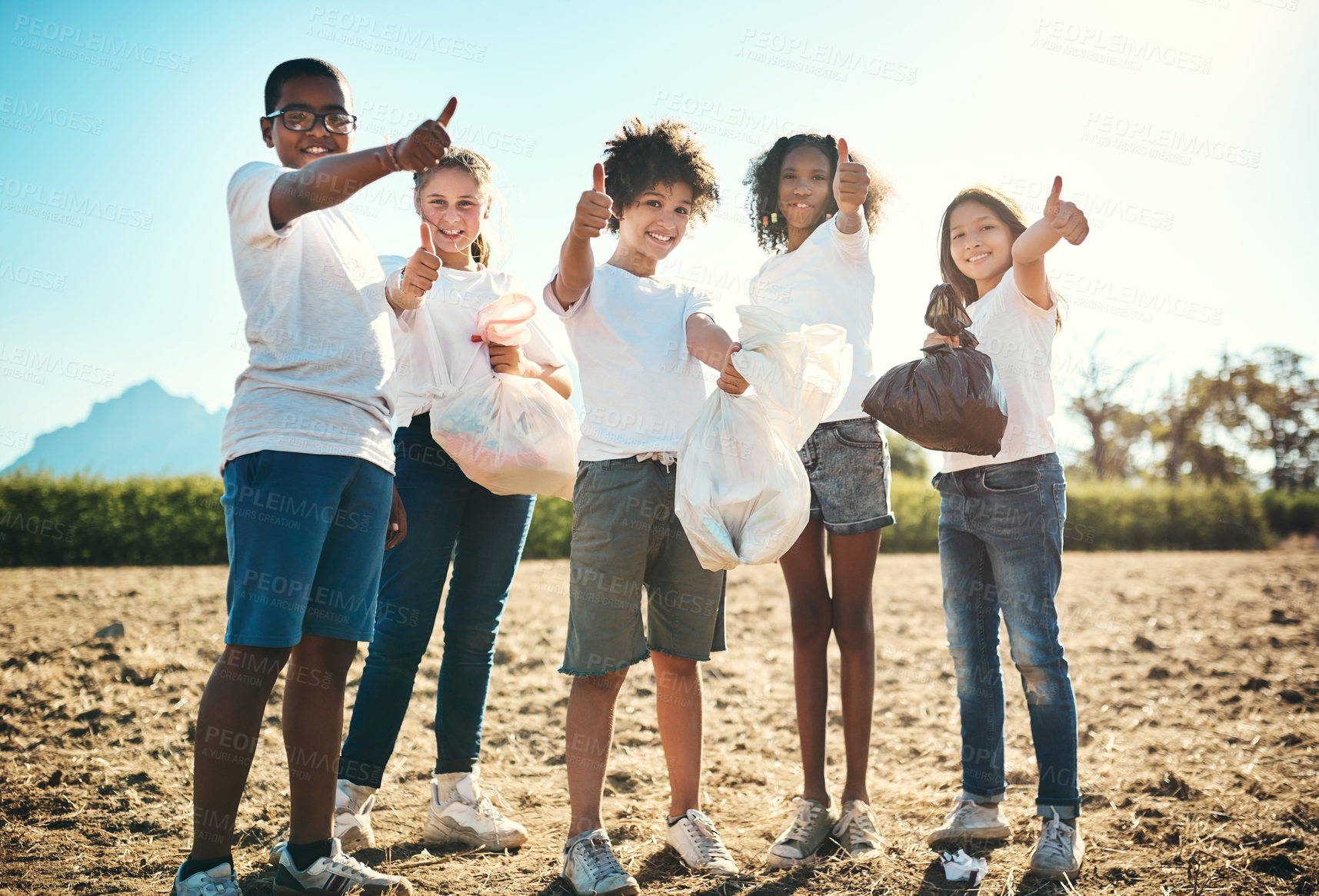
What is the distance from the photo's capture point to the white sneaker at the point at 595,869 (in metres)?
2.28

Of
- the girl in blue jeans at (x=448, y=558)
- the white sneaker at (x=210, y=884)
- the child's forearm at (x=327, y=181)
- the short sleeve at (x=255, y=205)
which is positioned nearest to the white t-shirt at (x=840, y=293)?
the girl in blue jeans at (x=448, y=558)

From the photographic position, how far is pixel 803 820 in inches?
106

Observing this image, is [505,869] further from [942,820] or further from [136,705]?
[136,705]

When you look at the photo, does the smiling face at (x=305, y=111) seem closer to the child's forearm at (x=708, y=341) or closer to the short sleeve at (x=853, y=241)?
the child's forearm at (x=708, y=341)

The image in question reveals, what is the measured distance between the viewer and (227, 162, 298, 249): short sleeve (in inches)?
76.7

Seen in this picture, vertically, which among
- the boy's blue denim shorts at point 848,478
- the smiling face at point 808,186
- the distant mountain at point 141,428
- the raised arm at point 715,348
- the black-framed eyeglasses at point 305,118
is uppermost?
the distant mountain at point 141,428

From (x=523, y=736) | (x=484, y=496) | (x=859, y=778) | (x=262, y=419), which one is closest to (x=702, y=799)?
(x=859, y=778)

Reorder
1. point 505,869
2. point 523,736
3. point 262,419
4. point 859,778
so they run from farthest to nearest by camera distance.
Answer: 1. point 523,736
2. point 859,778
3. point 505,869
4. point 262,419

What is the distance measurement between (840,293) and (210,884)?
8.09 feet

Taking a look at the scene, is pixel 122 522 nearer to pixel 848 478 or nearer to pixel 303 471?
pixel 303 471

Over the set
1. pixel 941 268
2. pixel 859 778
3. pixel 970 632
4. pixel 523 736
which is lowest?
pixel 523 736

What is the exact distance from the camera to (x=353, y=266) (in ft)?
7.36

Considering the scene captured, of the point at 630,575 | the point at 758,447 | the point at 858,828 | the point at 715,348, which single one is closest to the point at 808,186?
the point at 715,348

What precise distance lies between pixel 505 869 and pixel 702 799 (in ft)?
3.58
